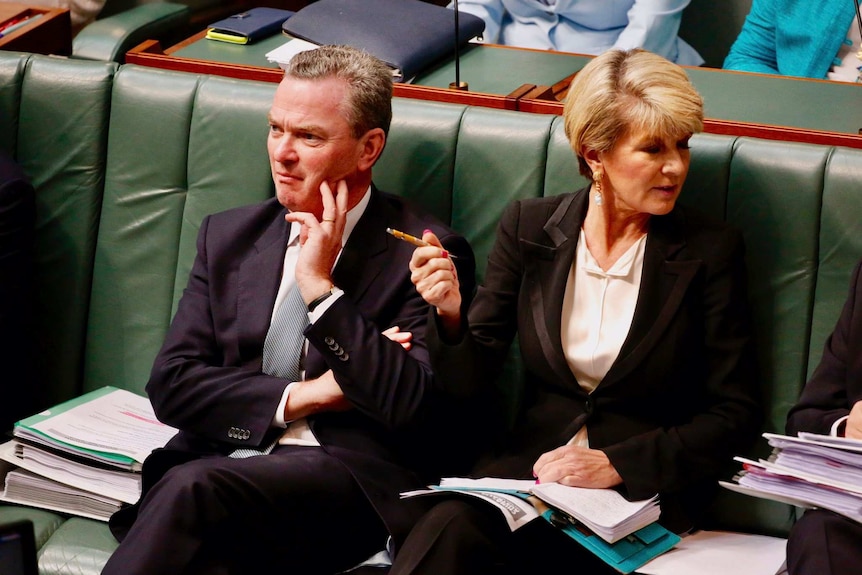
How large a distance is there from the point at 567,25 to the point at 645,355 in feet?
6.32

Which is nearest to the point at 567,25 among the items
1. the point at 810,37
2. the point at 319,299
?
the point at 810,37

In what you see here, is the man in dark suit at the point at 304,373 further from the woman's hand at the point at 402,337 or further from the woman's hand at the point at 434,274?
the woman's hand at the point at 434,274

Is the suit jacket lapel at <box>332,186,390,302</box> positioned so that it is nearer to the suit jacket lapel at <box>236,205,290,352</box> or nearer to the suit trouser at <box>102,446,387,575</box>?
the suit jacket lapel at <box>236,205,290,352</box>

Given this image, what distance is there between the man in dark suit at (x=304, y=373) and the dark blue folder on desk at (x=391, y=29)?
0.48 metres

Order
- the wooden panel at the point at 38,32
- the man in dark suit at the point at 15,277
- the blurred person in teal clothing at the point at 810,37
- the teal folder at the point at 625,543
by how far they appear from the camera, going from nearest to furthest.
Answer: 1. the teal folder at the point at 625,543
2. the man in dark suit at the point at 15,277
3. the wooden panel at the point at 38,32
4. the blurred person in teal clothing at the point at 810,37

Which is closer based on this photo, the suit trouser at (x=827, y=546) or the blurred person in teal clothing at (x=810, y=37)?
the suit trouser at (x=827, y=546)

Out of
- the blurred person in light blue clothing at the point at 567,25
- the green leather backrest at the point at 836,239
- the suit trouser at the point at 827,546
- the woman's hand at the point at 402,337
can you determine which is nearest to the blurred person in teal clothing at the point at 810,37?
the blurred person in light blue clothing at the point at 567,25

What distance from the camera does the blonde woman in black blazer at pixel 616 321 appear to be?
208cm

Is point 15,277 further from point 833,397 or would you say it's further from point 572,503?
point 833,397

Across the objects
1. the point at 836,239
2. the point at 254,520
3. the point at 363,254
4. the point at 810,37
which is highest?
the point at 810,37

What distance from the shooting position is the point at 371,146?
2.34 metres

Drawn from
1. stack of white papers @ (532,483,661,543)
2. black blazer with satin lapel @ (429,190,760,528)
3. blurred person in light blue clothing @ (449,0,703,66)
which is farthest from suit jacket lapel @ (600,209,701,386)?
blurred person in light blue clothing @ (449,0,703,66)

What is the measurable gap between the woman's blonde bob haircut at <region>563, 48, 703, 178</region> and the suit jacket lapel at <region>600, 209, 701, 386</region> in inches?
8.1

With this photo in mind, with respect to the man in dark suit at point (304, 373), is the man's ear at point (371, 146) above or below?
above
